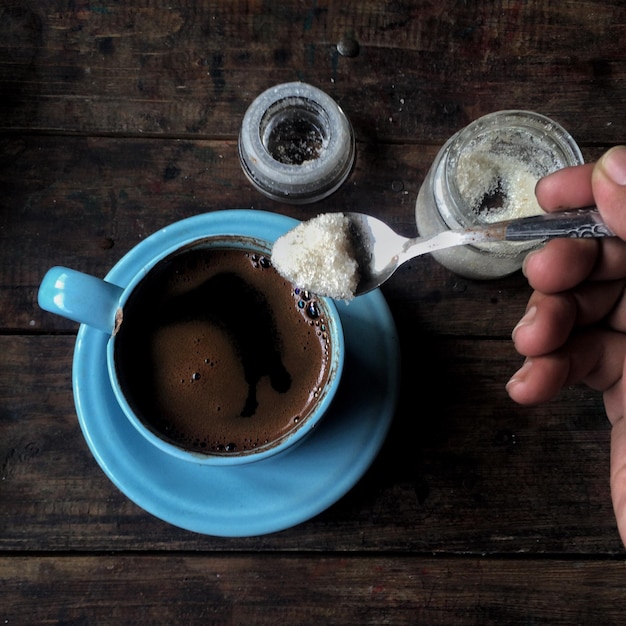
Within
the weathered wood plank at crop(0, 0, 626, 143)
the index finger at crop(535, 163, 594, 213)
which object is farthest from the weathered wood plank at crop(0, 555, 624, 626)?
the weathered wood plank at crop(0, 0, 626, 143)

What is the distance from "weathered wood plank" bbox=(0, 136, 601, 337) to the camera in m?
0.86

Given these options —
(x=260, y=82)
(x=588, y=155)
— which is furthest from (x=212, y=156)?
(x=588, y=155)

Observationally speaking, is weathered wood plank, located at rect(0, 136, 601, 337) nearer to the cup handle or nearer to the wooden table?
the wooden table

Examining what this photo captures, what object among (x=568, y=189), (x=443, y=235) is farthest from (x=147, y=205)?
(x=568, y=189)

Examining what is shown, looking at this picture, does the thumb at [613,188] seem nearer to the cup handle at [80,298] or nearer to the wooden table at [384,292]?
the wooden table at [384,292]

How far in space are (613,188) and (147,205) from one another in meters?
0.57

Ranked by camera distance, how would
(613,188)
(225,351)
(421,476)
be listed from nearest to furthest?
(613,188) < (225,351) < (421,476)

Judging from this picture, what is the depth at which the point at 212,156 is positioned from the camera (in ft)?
2.87

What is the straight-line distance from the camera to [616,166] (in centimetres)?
59

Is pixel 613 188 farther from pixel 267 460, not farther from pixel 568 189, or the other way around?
pixel 267 460

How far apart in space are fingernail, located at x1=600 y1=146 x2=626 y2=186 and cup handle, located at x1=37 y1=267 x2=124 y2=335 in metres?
0.49

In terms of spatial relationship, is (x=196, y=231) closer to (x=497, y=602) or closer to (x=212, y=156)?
(x=212, y=156)

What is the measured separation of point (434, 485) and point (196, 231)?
44 centimetres

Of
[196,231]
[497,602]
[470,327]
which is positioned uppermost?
[196,231]
